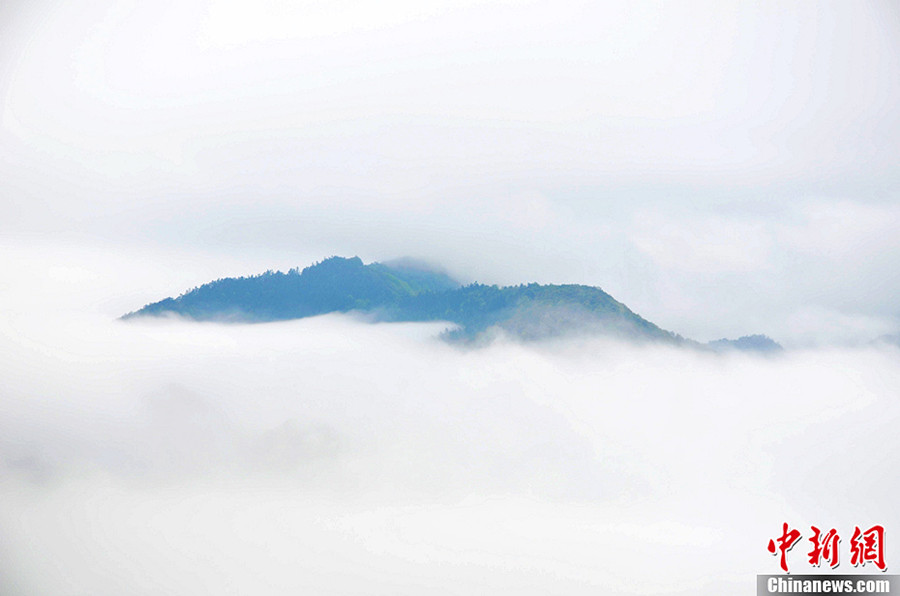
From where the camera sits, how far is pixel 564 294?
102 meters

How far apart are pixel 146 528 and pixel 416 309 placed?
4722 centimetres

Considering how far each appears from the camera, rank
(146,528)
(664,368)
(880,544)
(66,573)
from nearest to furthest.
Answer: (880,544)
(66,573)
(146,528)
(664,368)

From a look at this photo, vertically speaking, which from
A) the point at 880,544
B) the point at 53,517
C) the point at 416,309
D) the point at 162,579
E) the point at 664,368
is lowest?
the point at 162,579

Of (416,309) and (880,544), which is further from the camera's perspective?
(416,309)

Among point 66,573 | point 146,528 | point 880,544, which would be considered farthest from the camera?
point 146,528

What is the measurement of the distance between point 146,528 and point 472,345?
2009 inches

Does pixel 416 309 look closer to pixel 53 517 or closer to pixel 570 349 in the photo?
pixel 570 349

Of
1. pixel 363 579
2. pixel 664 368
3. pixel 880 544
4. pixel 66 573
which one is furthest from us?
pixel 664 368

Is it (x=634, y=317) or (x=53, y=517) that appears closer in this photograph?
(x=53, y=517)

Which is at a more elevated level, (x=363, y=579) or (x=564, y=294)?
(x=564, y=294)

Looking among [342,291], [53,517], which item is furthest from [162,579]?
[342,291]

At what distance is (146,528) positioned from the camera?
96125mm

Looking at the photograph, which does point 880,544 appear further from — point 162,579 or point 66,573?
point 66,573

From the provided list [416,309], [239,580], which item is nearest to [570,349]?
[416,309]
